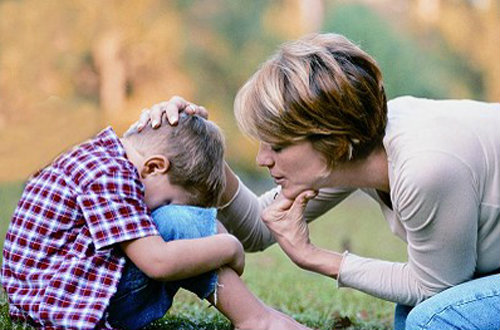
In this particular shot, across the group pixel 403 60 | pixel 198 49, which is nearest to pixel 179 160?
pixel 403 60

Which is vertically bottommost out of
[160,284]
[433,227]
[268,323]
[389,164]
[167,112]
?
[268,323]

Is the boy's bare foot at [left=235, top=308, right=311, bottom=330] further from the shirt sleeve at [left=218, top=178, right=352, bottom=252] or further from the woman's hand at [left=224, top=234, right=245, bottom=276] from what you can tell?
the shirt sleeve at [left=218, top=178, right=352, bottom=252]

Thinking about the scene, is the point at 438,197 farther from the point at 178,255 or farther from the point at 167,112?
the point at 167,112

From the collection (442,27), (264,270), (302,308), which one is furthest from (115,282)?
(442,27)

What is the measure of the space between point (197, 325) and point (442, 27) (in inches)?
454

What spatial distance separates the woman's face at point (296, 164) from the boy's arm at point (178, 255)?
0.92ft

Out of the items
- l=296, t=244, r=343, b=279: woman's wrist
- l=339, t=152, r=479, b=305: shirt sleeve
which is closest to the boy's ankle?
l=296, t=244, r=343, b=279: woman's wrist

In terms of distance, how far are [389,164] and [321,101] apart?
0.27m

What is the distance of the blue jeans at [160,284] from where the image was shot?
2.30m

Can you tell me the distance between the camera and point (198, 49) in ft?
44.4

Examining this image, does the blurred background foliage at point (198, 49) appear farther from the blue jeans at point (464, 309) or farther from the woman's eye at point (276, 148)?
the blue jeans at point (464, 309)

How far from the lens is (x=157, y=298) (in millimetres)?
2414

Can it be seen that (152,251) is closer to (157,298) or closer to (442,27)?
(157,298)

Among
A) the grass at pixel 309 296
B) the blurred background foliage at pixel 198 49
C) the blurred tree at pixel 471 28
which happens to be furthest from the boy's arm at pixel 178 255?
the blurred tree at pixel 471 28
